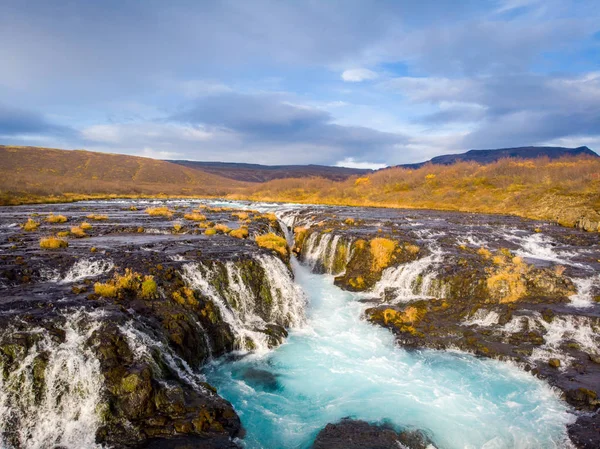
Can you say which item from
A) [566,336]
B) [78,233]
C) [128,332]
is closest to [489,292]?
[566,336]

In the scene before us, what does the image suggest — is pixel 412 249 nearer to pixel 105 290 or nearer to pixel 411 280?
pixel 411 280

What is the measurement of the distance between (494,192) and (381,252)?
47950mm

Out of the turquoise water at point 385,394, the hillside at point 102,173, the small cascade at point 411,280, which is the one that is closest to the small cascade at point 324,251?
the small cascade at point 411,280

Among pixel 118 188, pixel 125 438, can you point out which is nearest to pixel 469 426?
pixel 125 438

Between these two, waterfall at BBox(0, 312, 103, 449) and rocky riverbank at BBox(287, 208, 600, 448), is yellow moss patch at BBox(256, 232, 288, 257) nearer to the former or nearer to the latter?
rocky riverbank at BBox(287, 208, 600, 448)

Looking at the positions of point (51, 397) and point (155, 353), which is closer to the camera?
point (51, 397)

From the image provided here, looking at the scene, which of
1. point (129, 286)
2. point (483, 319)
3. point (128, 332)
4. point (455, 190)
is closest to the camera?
point (128, 332)

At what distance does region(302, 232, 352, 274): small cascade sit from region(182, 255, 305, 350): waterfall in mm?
7019

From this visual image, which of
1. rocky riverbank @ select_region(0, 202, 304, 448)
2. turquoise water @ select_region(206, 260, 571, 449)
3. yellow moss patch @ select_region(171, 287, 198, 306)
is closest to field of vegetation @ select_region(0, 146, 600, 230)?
turquoise water @ select_region(206, 260, 571, 449)

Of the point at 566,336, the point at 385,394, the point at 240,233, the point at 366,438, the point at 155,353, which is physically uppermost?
the point at 240,233

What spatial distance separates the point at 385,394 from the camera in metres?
13.0

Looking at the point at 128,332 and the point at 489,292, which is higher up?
the point at 128,332

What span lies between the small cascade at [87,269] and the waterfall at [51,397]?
5.74 m

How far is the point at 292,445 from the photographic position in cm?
1052
